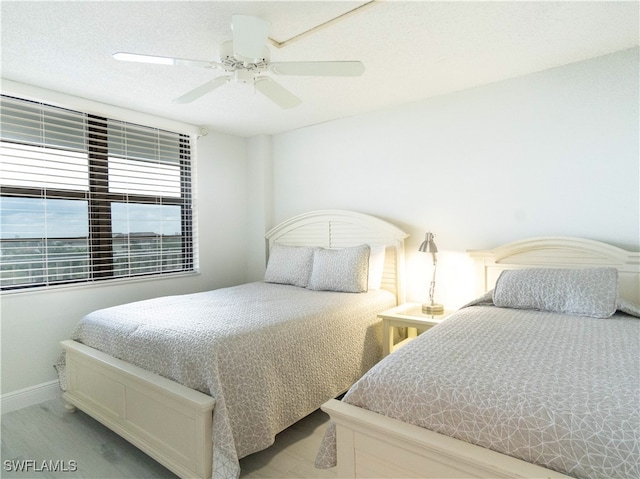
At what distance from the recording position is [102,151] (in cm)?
300

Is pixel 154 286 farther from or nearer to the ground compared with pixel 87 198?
nearer to the ground

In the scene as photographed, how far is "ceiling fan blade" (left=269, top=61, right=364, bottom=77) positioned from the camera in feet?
5.44

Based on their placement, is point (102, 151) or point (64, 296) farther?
point (102, 151)

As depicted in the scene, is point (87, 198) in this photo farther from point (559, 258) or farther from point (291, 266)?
point (559, 258)

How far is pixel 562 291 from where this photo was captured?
6.68 ft

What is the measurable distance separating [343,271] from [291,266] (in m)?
0.55

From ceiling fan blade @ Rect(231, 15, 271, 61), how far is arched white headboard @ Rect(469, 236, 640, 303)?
198cm

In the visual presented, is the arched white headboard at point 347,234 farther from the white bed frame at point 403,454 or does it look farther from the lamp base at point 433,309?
the white bed frame at point 403,454

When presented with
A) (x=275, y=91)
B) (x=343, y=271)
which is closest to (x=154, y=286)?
(x=343, y=271)

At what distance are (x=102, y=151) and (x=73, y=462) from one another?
88.3 inches

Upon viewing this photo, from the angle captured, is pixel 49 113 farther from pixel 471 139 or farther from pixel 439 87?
pixel 471 139

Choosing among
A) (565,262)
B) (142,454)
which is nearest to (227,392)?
(142,454)

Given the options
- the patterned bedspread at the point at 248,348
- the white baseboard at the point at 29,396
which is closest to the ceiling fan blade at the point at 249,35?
the patterned bedspread at the point at 248,348

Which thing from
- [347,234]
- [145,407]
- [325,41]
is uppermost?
[325,41]
